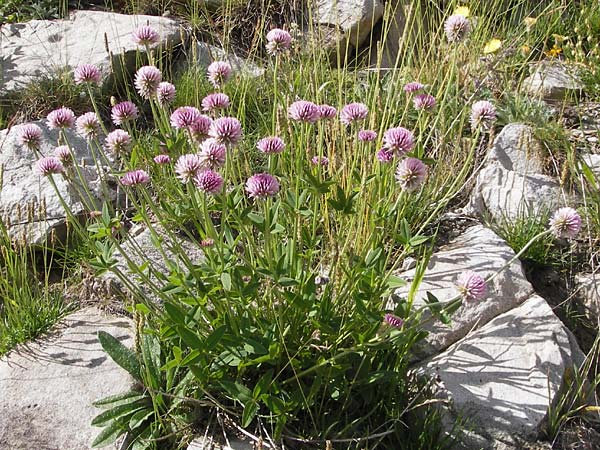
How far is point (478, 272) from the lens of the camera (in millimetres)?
2822

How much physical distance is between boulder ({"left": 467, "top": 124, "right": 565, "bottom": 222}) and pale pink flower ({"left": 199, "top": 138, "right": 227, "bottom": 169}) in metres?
1.58

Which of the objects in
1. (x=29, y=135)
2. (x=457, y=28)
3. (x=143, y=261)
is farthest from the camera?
(x=143, y=261)

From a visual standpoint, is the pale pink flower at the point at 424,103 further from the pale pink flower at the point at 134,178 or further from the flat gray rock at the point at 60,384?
the flat gray rock at the point at 60,384

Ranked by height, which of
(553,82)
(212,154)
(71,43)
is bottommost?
(553,82)

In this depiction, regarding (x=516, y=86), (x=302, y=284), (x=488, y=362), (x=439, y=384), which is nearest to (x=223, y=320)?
(x=302, y=284)

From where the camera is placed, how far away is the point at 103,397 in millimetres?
2500

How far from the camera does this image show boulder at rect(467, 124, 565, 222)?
3.20 m

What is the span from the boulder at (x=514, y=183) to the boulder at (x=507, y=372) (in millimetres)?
559

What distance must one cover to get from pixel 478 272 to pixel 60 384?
5.64 feet

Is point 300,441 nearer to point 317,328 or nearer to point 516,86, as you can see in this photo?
point 317,328

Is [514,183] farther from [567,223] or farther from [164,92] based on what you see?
[164,92]

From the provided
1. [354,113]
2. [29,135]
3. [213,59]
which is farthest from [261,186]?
[213,59]

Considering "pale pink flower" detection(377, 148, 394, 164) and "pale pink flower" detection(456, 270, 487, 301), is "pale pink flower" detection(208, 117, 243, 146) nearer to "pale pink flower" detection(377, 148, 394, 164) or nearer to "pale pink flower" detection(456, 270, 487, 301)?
"pale pink flower" detection(377, 148, 394, 164)

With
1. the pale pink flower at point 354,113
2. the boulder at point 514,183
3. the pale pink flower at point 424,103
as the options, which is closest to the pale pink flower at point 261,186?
the pale pink flower at point 354,113
